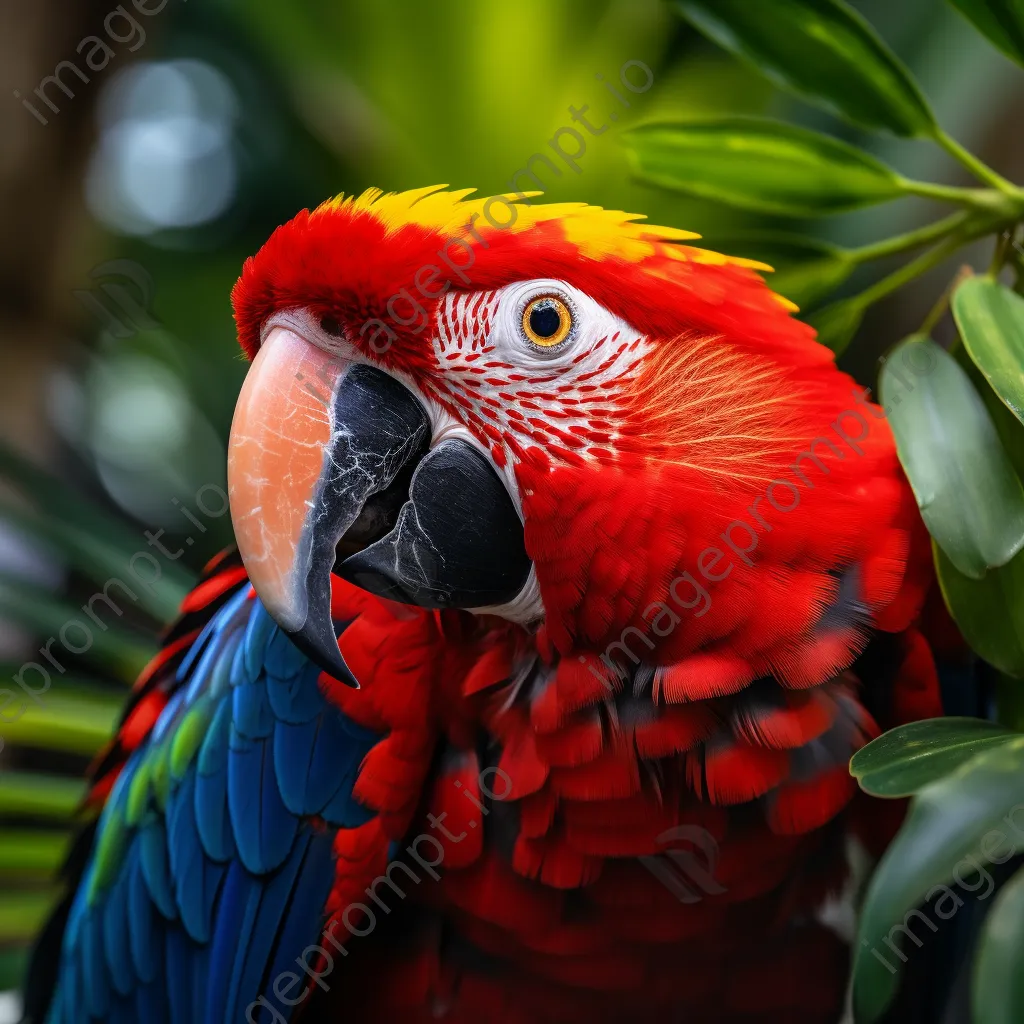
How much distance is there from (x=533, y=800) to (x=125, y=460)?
1.58 m

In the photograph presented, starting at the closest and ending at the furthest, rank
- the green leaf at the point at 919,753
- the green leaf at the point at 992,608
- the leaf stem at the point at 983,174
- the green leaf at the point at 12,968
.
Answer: the green leaf at the point at 919,753
the green leaf at the point at 992,608
the leaf stem at the point at 983,174
the green leaf at the point at 12,968

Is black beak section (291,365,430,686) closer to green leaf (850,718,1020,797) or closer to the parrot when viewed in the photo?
the parrot

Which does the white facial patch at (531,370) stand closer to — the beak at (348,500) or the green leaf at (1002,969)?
the beak at (348,500)

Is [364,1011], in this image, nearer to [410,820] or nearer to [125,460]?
[410,820]

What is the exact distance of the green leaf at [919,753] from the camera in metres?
0.71

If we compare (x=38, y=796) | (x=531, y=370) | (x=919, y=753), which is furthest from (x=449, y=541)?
(x=38, y=796)

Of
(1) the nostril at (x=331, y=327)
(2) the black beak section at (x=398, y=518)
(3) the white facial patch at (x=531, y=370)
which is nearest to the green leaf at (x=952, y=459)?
(3) the white facial patch at (x=531, y=370)

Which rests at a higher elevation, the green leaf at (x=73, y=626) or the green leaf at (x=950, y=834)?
the green leaf at (x=950, y=834)

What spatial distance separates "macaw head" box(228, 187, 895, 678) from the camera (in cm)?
91

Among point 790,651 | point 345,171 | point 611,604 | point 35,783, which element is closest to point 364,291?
point 611,604

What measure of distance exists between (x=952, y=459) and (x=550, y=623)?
15.6 inches

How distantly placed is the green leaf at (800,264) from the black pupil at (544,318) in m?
0.33

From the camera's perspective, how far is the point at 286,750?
1143mm

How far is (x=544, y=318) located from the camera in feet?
3.09
